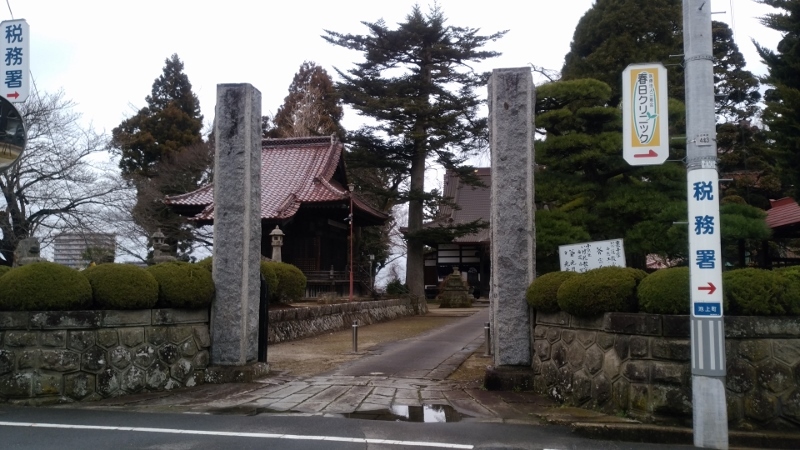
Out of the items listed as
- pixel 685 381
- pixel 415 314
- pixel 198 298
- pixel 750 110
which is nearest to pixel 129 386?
pixel 198 298

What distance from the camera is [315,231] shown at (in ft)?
83.9

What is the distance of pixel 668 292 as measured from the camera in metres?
6.29

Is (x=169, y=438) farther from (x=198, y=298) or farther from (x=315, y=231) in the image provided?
(x=315, y=231)

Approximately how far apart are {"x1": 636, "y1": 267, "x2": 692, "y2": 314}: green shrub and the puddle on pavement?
229 centimetres

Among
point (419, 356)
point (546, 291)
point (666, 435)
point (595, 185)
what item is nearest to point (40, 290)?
point (546, 291)

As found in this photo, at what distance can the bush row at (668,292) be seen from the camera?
20.0 feet

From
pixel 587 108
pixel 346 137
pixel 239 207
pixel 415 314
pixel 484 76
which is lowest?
pixel 415 314

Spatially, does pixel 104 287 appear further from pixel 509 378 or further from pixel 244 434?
pixel 509 378

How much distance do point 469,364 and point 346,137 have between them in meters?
17.7

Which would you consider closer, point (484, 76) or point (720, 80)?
point (720, 80)

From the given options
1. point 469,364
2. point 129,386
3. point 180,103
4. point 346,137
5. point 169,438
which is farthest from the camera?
point 180,103

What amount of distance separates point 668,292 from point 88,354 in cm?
661

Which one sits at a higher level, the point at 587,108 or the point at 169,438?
the point at 587,108

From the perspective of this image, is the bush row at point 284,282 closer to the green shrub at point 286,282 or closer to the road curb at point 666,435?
the green shrub at point 286,282
